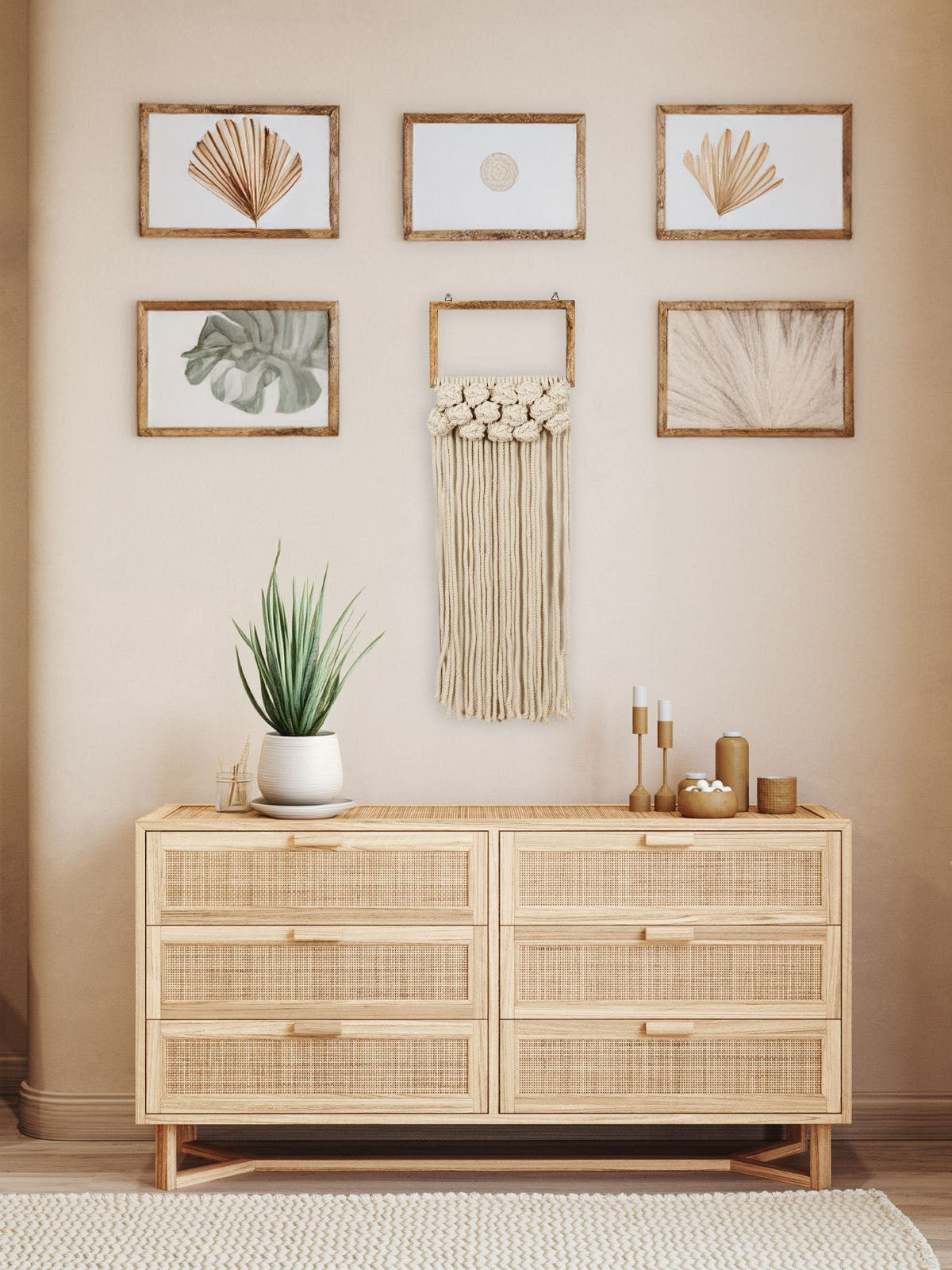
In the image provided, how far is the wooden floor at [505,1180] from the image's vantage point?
2.37m

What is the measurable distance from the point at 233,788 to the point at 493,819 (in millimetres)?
602

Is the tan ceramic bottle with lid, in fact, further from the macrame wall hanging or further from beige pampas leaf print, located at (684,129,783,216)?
beige pampas leaf print, located at (684,129,783,216)

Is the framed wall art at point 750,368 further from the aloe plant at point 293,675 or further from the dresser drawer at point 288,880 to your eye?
the dresser drawer at point 288,880

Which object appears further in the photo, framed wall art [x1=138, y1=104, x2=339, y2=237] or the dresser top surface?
framed wall art [x1=138, y1=104, x2=339, y2=237]

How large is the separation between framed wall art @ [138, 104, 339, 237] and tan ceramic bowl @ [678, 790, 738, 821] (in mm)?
1585

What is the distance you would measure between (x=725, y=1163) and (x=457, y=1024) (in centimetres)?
69

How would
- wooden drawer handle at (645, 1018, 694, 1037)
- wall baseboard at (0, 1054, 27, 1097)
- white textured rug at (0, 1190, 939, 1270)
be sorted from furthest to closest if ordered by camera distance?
wall baseboard at (0, 1054, 27, 1097), wooden drawer handle at (645, 1018, 694, 1037), white textured rug at (0, 1190, 939, 1270)

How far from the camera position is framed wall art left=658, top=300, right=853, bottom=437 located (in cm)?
267

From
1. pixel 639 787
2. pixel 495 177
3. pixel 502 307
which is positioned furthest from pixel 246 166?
pixel 639 787

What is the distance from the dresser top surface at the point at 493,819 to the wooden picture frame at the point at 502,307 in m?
1.03

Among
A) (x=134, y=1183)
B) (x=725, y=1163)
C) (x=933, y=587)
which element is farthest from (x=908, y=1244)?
(x=134, y=1183)

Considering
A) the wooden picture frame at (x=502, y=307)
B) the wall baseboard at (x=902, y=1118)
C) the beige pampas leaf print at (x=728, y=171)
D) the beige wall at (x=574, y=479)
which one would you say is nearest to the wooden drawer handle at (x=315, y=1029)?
the beige wall at (x=574, y=479)

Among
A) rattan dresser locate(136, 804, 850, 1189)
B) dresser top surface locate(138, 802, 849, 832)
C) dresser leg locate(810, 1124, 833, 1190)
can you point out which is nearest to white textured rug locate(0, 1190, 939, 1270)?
dresser leg locate(810, 1124, 833, 1190)

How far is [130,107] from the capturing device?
8.79ft
